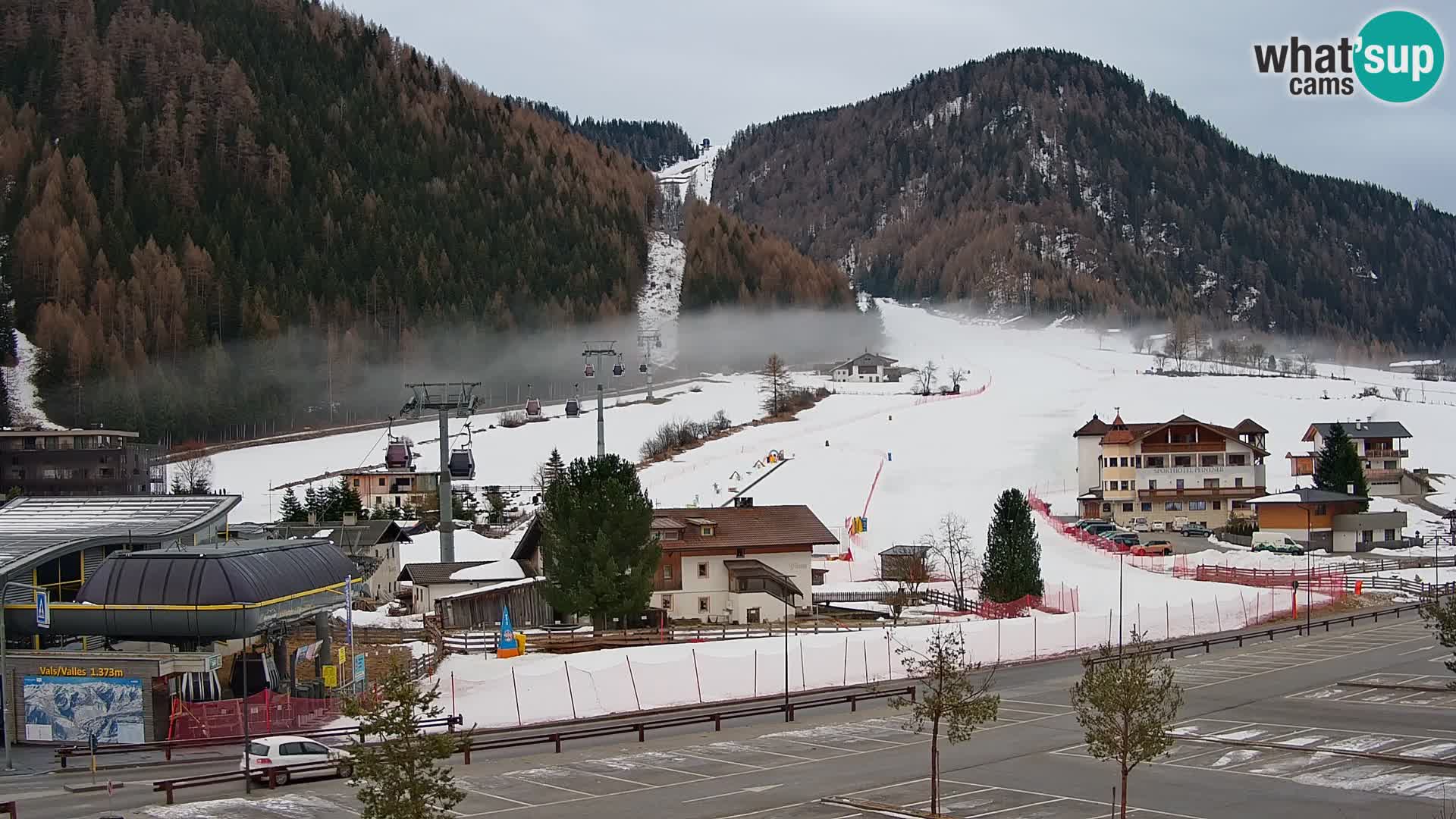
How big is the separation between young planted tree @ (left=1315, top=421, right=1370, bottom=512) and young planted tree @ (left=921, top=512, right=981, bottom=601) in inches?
788

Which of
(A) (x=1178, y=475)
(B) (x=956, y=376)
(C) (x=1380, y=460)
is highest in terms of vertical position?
(B) (x=956, y=376)

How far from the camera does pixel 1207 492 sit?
263ft

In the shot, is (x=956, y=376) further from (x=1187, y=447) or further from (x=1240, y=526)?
(x=1240, y=526)

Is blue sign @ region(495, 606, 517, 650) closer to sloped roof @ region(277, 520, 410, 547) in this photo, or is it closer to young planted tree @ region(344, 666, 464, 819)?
sloped roof @ region(277, 520, 410, 547)

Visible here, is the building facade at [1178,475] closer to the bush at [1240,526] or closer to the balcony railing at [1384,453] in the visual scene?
the bush at [1240,526]

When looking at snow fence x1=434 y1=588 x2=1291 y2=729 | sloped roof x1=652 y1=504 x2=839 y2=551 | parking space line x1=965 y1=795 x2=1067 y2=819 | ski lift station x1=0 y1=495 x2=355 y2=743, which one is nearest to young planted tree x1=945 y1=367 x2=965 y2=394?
sloped roof x1=652 y1=504 x2=839 y2=551

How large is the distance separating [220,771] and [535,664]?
10499 mm

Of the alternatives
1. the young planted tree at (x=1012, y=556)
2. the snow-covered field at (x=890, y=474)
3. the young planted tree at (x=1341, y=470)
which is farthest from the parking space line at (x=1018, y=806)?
the young planted tree at (x=1341, y=470)

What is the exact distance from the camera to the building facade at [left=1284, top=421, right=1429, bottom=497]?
85.9 meters

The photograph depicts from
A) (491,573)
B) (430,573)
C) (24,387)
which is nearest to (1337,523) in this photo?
(491,573)

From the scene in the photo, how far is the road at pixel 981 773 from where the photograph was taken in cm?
2502

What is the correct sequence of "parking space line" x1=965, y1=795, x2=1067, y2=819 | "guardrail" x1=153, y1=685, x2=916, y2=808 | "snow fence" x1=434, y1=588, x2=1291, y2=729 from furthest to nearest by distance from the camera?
1. "snow fence" x1=434, y1=588, x2=1291, y2=729
2. "guardrail" x1=153, y1=685, x2=916, y2=808
3. "parking space line" x1=965, y1=795, x2=1067, y2=819

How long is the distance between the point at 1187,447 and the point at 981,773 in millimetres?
55750

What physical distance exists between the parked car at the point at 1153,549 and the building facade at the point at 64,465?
60.0 m
